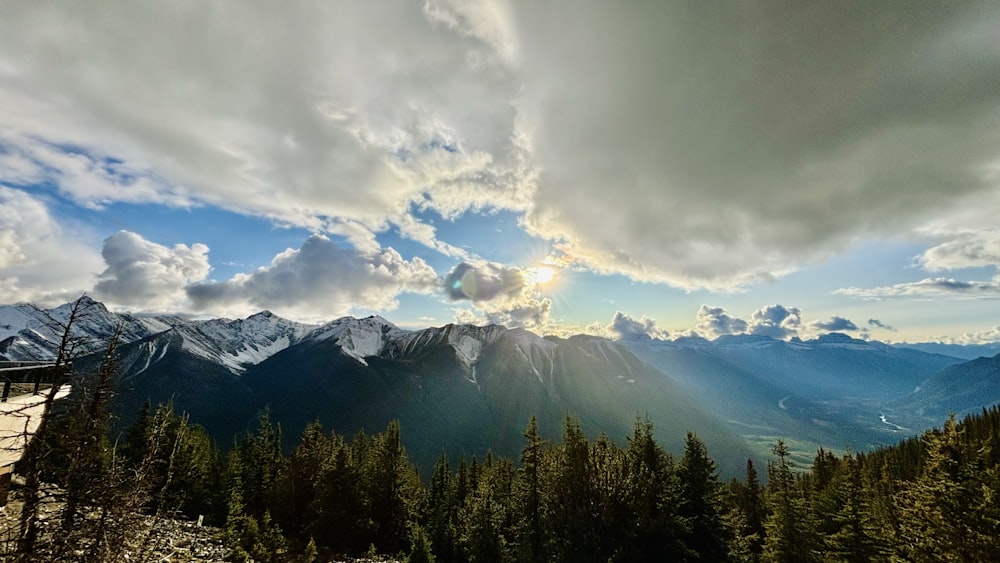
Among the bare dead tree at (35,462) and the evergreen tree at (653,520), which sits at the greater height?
the bare dead tree at (35,462)

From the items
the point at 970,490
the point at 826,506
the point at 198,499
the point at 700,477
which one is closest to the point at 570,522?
the point at 700,477

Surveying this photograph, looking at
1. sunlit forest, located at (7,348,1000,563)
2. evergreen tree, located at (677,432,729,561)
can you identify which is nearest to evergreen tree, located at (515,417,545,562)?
sunlit forest, located at (7,348,1000,563)

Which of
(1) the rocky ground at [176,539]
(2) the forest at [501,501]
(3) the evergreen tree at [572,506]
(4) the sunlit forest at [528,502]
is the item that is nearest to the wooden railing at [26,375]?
(2) the forest at [501,501]

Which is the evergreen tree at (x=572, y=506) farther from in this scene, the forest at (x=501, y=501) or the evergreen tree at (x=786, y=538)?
the evergreen tree at (x=786, y=538)

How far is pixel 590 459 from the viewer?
31109 millimetres

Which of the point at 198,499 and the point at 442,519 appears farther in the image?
the point at 442,519

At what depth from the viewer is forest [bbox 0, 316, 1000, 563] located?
11516 mm

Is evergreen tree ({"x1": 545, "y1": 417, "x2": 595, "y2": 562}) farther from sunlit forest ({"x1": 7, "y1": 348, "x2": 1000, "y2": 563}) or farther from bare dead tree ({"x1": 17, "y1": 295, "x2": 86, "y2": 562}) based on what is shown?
bare dead tree ({"x1": 17, "y1": 295, "x2": 86, "y2": 562})

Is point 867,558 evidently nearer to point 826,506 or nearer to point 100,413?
point 826,506

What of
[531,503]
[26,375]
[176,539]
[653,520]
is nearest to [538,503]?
[531,503]

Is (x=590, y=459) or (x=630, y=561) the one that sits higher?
(x=590, y=459)

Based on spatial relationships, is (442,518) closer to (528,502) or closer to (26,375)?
(528,502)

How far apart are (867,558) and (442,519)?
130 ft

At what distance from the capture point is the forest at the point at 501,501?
11516 mm
